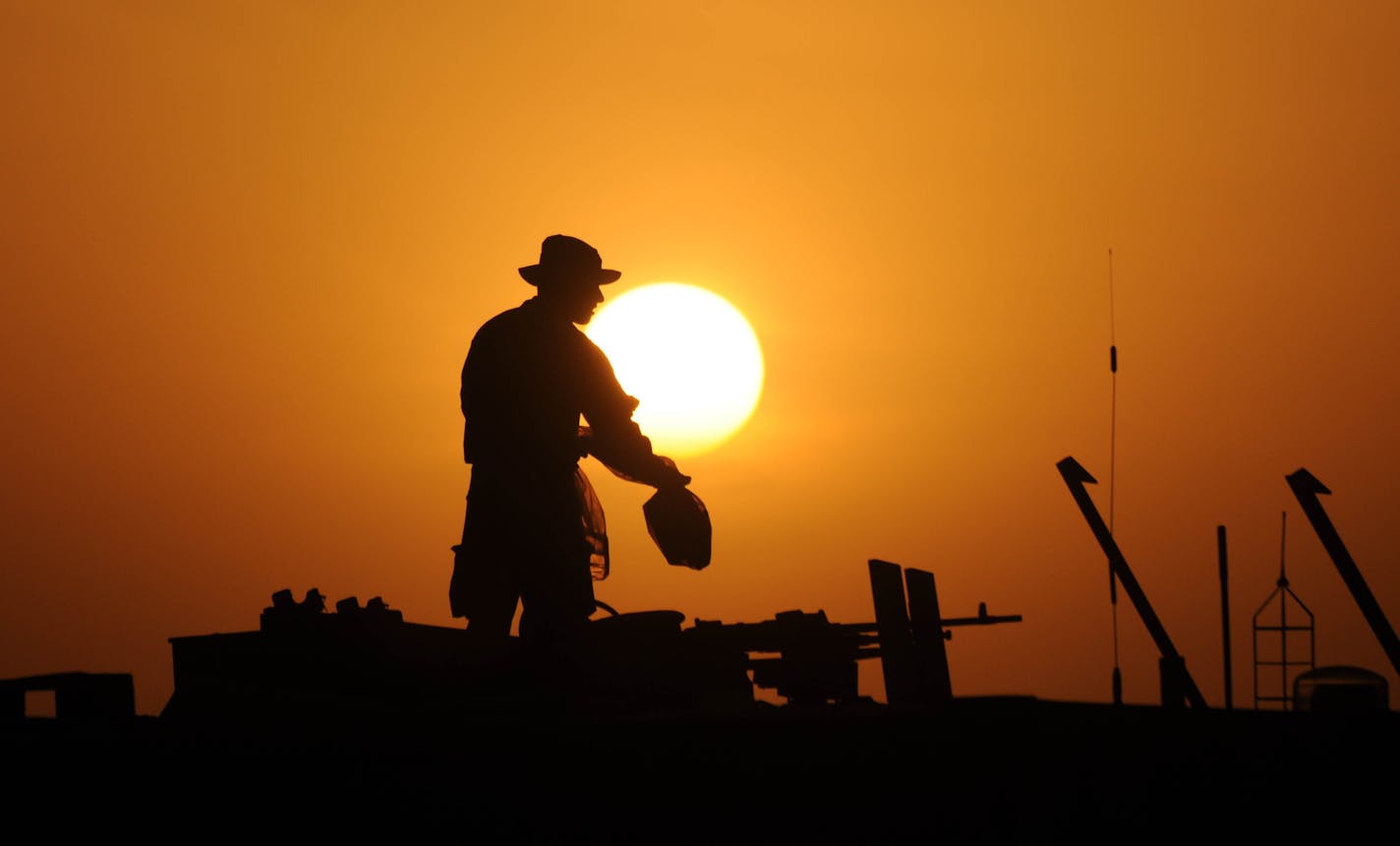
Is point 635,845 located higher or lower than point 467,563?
lower

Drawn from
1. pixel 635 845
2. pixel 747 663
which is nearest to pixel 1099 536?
pixel 747 663

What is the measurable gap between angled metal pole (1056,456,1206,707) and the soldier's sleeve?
192 inches

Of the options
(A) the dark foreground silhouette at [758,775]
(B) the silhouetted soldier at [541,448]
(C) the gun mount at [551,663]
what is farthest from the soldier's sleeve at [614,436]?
(A) the dark foreground silhouette at [758,775]

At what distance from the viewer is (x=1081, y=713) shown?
594 cm

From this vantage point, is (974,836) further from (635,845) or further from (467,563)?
(467,563)

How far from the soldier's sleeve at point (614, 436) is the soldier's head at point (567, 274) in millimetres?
257

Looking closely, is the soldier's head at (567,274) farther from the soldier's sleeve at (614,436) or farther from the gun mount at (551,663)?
the gun mount at (551,663)

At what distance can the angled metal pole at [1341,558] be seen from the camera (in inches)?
448

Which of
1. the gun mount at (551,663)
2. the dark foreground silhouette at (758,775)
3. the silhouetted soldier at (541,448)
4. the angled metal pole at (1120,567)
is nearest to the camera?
the dark foreground silhouette at (758,775)

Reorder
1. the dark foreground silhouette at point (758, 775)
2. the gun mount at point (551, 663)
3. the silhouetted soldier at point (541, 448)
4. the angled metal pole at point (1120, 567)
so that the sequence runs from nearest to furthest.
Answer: the dark foreground silhouette at point (758, 775)
the gun mount at point (551, 663)
the silhouetted soldier at point (541, 448)
the angled metal pole at point (1120, 567)

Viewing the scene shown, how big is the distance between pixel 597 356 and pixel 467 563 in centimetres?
141

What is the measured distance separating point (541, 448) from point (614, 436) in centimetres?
45

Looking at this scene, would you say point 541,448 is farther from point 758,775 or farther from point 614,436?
point 758,775

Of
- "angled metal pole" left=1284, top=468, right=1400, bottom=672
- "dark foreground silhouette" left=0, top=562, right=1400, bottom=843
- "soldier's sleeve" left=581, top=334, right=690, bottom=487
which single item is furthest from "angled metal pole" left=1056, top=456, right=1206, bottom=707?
"dark foreground silhouette" left=0, top=562, right=1400, bottom=843
